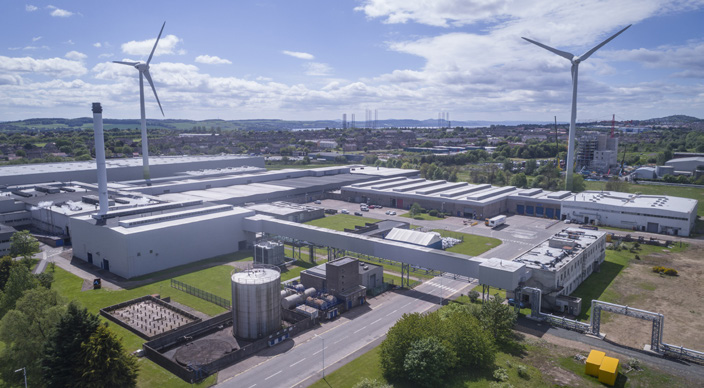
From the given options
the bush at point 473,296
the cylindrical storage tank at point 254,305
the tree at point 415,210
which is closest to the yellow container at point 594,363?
the bush at point 473,296

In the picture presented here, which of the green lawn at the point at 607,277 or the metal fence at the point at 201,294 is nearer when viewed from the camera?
the metal fence at the point at 201,294

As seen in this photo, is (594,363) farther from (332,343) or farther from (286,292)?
(286,292)

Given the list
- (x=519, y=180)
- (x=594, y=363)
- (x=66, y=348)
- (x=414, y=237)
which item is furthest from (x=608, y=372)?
(x=519, y=180)

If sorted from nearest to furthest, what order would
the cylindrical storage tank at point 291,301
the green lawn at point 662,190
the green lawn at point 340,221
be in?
1. the cylindrical storage tank at point 291,301
2. the green lawn at point 340,221
3. the green lawn at point 662,190

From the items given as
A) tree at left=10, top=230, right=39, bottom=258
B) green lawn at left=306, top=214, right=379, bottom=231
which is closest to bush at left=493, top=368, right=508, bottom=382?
green lawn at left=306, top=214, right=379, bottom=231

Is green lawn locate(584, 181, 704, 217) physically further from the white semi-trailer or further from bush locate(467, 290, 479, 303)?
bush locate(467, 290, 479, 303)

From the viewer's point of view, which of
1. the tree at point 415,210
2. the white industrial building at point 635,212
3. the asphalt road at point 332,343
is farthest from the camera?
the tree at point 415,210

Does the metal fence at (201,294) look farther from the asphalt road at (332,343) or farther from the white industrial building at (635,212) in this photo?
the white industrial building at (635,212)
